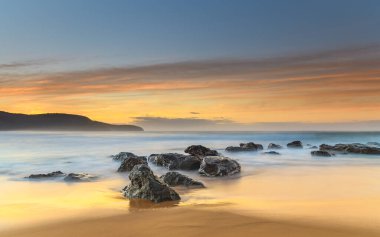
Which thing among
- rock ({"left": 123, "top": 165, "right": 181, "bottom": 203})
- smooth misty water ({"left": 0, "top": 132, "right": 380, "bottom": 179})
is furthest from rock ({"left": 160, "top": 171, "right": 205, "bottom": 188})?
smooth misty water ({"left": 0, "top": 132, "right": 380, "bottom": 179})

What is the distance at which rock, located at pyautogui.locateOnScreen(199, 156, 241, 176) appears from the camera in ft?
40.3

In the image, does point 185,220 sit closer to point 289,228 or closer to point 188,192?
point 289,228

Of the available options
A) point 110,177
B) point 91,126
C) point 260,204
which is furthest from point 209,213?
point 91,126

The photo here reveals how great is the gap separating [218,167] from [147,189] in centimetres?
481

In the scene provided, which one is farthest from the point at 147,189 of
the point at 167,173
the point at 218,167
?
the point at 218,167

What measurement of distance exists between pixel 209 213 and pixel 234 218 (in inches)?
20.4

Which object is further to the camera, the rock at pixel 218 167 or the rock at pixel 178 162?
the rock at pixel 178 162

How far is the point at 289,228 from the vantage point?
5.65m

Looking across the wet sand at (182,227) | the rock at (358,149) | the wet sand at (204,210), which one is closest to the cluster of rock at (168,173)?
the wet sand at (204,210)

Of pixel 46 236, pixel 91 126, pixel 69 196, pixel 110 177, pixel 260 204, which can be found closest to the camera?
pixel 46 236

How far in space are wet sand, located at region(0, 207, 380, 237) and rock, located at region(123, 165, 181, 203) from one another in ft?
3.90

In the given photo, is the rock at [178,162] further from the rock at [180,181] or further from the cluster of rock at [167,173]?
the rock at [180,181]

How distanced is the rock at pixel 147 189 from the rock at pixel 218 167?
4.11m

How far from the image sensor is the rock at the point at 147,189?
7773 mm
